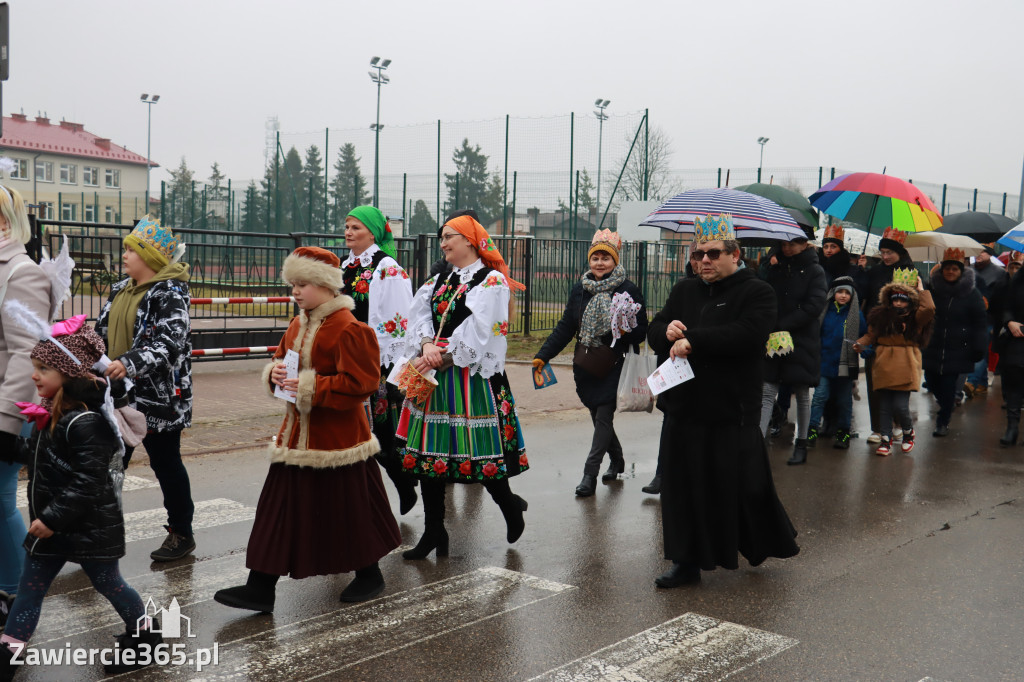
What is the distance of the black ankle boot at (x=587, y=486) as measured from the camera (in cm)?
733

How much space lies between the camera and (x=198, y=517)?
6406mm

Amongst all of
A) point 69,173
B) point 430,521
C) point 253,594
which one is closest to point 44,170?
point 69,173

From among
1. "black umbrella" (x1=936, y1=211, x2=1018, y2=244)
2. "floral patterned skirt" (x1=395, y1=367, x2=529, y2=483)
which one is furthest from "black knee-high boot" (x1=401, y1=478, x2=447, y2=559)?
"black umbrella" (x1=936, y1=211, x2=1018, y2=244)

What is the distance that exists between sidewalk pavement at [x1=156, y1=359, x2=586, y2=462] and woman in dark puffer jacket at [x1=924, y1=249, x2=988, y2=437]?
3.88 metres

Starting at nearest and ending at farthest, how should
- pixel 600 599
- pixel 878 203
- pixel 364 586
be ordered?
pixel 364 586, pixel 600 599, pixel 878 203

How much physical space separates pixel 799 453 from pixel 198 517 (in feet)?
17.2

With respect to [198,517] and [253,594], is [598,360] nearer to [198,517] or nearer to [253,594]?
[198,517]

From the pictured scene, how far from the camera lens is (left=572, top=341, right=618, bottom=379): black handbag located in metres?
7.45

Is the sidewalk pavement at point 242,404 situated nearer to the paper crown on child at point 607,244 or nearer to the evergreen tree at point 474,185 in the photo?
the paper crown on child at point 607,244

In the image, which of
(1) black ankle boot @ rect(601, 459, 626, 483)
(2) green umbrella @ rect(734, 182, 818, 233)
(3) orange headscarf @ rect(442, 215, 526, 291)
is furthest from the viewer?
(2) green umbrella @ rect(734, 182, 818, 233)

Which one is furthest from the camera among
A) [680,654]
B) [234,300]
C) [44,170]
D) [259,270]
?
[44,170]

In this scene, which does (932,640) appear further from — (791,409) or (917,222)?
(791,409)

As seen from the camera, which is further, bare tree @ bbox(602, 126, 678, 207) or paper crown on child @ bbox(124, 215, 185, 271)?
bare tree @ bbox(602, 126, 678, 207)

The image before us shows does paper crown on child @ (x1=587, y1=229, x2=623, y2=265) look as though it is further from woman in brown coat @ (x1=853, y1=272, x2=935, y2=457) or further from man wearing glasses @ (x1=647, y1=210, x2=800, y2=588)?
woman in brown coat @ (x1=853, y1=272, x2=935, y2=457)
